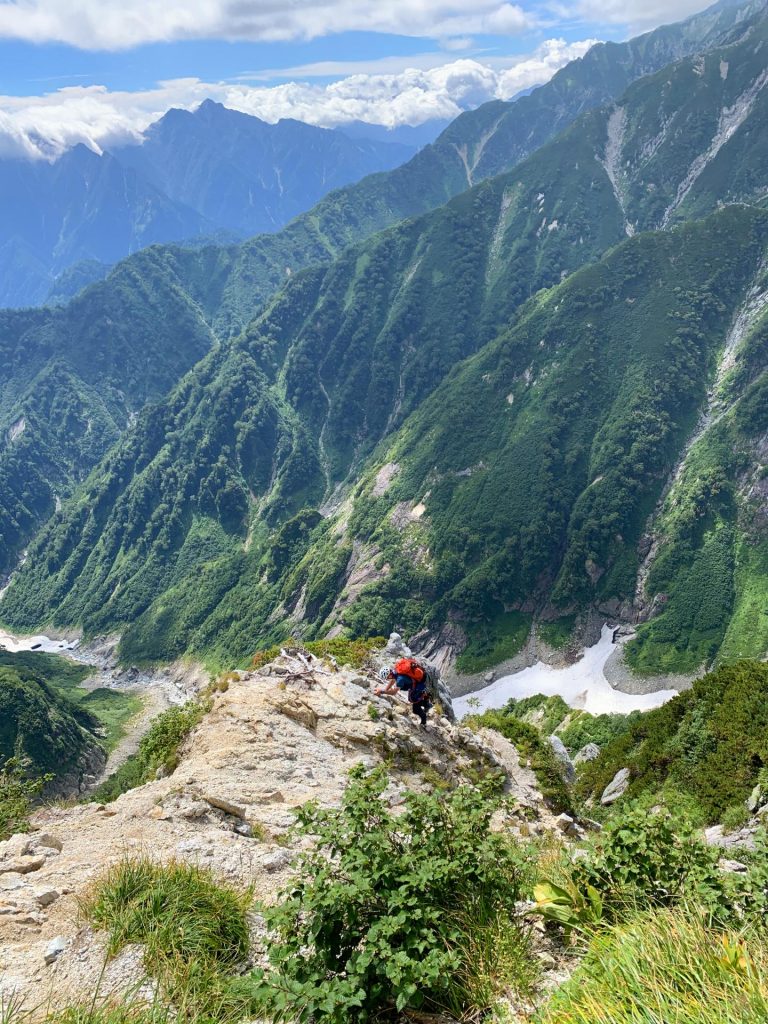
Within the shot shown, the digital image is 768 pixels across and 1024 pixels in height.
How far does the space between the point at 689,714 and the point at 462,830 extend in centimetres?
3736

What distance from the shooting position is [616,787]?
3928 centimetres

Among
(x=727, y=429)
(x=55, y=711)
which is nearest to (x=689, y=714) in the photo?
(x=55, y=711)

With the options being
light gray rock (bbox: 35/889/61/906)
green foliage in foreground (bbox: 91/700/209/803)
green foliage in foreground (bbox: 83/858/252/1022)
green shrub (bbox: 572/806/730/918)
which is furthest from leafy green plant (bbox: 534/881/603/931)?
green foliage in foreground (bbox: 91/700/209/803)

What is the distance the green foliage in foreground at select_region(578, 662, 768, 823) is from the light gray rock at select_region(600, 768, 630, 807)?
0.50m

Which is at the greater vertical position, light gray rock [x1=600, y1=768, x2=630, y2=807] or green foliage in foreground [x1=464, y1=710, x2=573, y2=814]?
green foliage in foreground [x1=464, y1=710, x2=573, y2=814]

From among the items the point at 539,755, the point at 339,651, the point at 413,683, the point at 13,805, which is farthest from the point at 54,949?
the point at 339,651

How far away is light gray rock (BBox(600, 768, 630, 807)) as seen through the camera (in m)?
37.2

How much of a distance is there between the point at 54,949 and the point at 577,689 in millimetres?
160275

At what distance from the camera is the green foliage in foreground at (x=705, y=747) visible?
28.6 m

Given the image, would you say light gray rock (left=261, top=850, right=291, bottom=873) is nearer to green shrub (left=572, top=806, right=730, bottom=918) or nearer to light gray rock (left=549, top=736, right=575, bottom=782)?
green shrub (left=572, top=806, right=730, bottom=918)

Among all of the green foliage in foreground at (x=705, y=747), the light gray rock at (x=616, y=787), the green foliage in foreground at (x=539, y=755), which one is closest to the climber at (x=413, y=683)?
the green foliage in foreground at (x=539, y=755)

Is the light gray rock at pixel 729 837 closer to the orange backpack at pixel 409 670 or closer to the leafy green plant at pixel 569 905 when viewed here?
the orange backpack at pixel 409 670

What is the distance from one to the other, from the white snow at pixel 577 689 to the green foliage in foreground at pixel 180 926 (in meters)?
139

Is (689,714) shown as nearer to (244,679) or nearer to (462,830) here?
(244,679)
